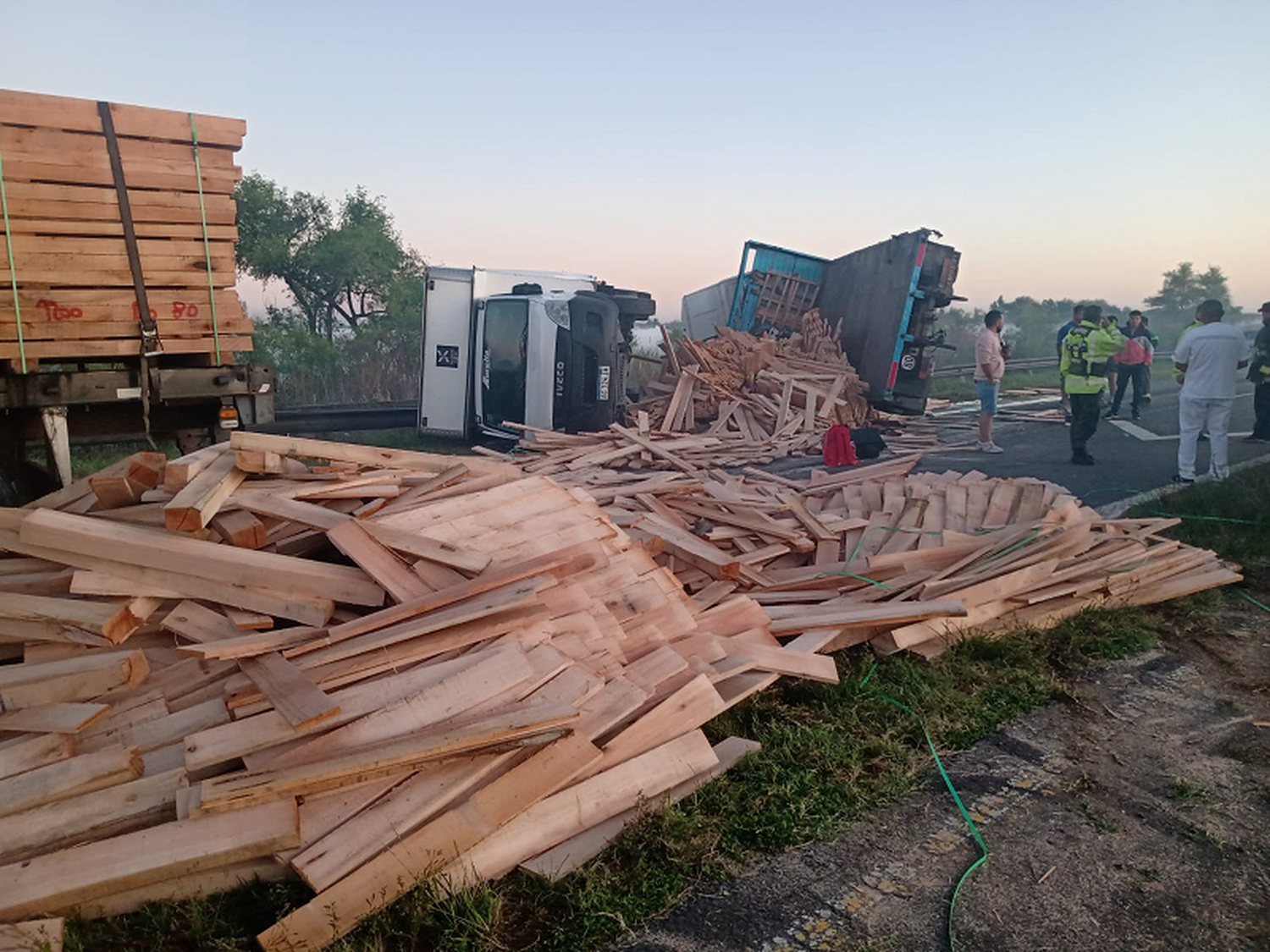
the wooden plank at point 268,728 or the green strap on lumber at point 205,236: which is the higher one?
the green strap on lumber at point 205,236

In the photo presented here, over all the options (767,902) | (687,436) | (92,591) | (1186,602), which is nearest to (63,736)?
(92,591)

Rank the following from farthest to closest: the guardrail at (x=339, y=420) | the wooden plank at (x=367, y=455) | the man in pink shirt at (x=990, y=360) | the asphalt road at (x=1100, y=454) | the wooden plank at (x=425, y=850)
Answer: the guardrail at (x=339, y=420)
the man in pink shirt at (x=990, y=360)
the asphalt road at (x=1100, y=454)
the wooden plank at (x=367, y=455)
the wooden plank at (x=425, y=850)

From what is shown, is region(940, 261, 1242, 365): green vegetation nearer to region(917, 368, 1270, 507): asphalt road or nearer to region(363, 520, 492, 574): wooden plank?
region(917, 368, 1270, 507): asphalt road

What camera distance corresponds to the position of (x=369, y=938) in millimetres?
2781

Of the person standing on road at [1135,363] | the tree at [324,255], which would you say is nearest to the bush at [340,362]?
the tree at [324,255]

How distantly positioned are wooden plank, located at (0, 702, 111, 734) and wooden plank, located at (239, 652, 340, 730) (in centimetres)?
58

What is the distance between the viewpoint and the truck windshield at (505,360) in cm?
1284

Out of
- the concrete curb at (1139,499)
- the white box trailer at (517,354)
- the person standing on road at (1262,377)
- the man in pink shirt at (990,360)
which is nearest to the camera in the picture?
the concrete curb at (1139,499)

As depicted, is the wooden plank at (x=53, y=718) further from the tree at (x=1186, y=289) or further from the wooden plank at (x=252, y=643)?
the tree at (x=1186, y=289)

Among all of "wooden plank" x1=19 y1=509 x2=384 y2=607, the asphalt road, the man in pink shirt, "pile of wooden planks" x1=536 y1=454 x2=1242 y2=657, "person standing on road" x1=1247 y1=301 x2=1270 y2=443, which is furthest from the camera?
the man in pink shirt

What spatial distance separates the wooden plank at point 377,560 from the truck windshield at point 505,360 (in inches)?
340

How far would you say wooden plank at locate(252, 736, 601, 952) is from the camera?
2.72 metres

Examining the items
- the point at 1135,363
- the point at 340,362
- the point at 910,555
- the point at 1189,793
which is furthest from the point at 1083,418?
the point at 340,362

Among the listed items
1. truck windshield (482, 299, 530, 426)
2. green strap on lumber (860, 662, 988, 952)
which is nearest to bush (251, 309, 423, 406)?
truck windshield (482, 299, 530, 426)
